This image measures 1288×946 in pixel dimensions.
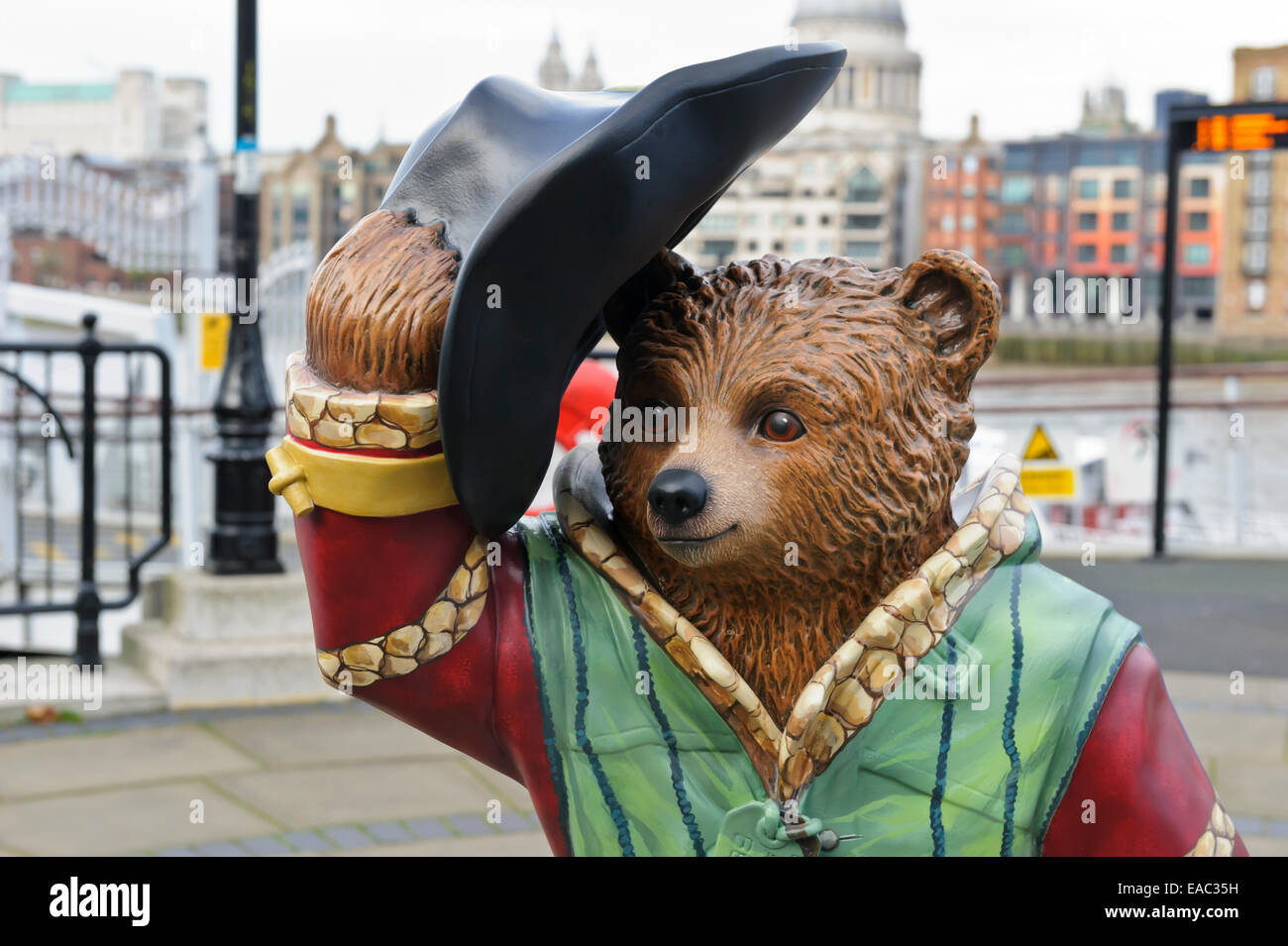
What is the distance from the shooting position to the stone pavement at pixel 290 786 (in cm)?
434

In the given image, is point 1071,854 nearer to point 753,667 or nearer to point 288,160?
point 753,667

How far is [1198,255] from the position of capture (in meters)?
67.9

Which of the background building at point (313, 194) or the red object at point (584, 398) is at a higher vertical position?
the background building at point (313, 194)

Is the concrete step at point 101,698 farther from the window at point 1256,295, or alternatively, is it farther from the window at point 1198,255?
the window at point 1198,255

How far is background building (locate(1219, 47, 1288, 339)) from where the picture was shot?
6353 centimetres

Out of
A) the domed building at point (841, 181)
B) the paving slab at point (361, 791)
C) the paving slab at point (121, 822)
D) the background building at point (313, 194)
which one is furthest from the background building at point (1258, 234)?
the paving slab at point (121, 822)

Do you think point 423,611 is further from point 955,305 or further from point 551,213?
point 955,305

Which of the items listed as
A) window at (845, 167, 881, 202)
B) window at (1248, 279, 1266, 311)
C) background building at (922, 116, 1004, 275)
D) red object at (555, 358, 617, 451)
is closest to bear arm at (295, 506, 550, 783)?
red object at (555, 358, 617, 451)

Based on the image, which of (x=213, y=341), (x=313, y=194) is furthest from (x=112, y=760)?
(x=313, y=194)

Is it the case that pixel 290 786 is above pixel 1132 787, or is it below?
below

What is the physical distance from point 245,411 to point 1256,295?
214 feet

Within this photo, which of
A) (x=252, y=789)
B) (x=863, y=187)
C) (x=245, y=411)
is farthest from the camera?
(x=863, y=187)

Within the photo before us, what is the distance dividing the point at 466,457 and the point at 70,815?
130 inches

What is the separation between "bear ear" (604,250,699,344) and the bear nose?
0.84 feet
